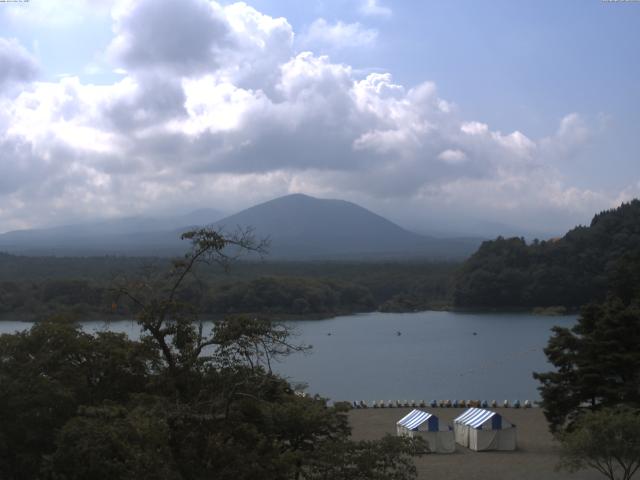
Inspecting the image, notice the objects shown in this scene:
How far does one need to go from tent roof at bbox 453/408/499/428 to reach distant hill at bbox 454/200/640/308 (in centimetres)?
2812

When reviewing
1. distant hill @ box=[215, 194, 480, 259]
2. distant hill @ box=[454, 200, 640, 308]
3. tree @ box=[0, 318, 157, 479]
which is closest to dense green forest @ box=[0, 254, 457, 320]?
distant hill @ box=[454, 200, 640, 308]

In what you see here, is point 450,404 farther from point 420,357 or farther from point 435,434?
point 420,357

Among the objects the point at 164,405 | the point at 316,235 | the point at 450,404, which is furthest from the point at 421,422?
the point at 316,235

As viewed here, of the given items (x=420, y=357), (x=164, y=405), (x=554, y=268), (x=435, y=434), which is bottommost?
(x=420, y=357)

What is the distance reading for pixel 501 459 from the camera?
37.6 ft

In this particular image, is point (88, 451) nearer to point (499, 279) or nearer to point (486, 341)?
point (486, 341)

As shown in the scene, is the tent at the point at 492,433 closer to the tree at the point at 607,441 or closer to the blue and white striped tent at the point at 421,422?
the blue and white striped tent at the point at 421,422

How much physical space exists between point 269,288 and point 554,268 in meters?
15.6

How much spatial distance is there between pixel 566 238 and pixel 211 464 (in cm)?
4197

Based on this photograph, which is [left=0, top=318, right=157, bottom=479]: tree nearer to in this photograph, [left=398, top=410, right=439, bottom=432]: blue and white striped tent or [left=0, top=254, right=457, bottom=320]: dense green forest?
[left=398, top=410, right=439, bottom=432]: blue and white striped tent

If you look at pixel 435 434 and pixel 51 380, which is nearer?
pixel 51 380

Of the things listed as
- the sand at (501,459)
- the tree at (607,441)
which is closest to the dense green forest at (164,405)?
the tree at (607,441)

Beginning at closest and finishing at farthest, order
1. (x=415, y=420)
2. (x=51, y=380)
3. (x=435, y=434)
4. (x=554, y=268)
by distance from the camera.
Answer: (x=51, y=380) < (x=435, y=434) < (x=415, y=420) < (x=554, y=268)

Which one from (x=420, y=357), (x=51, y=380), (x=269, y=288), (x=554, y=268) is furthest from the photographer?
(x=554, y=268)
